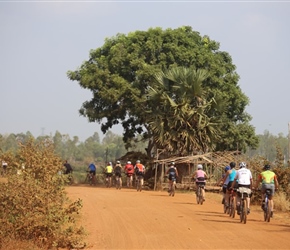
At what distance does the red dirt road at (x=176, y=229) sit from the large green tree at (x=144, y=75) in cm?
1844

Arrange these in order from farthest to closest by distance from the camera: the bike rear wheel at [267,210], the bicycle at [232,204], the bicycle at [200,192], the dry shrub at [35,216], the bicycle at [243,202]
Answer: the bicycle at [200,192] < the bicycle at [232,204] < the bike rear wheel at [267,210] < the bicycle at [243,202] < the dry shrub at [35,216]

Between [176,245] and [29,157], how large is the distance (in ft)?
24.7

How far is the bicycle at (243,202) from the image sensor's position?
1628 centimetres

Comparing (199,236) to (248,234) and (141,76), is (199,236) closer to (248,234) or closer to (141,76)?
(248,234)

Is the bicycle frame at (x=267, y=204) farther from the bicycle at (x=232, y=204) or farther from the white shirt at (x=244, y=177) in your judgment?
the bicycle at (x=232, y=204)

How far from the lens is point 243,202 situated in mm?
16250

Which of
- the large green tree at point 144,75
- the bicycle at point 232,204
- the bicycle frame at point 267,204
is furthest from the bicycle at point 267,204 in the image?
the large green tree at point 144,75

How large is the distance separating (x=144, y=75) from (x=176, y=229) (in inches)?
960

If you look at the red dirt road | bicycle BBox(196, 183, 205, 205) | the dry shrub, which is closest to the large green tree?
bicycle BBox(196, 183, 205, 205)

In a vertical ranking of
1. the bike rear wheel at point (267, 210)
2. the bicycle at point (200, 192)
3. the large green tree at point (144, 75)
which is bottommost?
the bike rear wheel at point (267, 210)

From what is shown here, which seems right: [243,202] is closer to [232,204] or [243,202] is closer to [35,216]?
[232,204]

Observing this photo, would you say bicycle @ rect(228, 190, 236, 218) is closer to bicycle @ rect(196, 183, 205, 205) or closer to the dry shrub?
bicycle @ rect(196, 183, 205, 205)

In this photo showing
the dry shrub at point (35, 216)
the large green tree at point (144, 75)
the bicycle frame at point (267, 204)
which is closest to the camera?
the dry shrub at point (35, 216)

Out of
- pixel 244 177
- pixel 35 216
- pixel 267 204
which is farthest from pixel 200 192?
pixel 35 216
